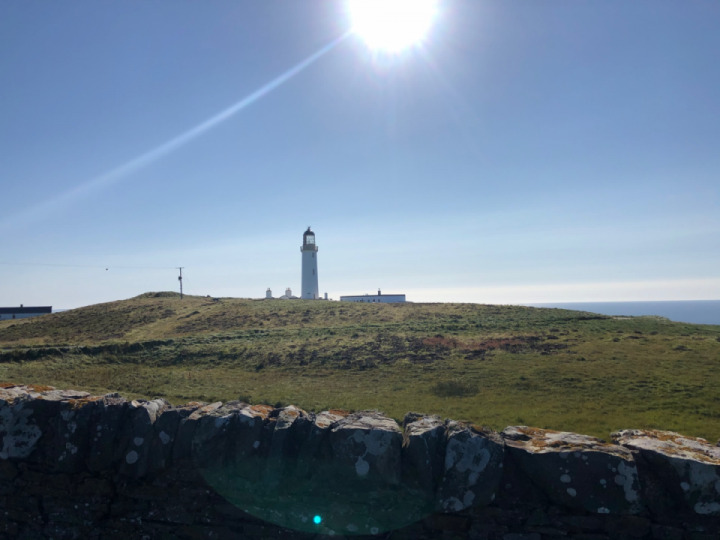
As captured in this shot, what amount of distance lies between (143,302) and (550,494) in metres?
55.5

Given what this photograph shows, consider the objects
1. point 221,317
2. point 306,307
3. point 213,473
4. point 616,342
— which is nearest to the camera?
point 213,473

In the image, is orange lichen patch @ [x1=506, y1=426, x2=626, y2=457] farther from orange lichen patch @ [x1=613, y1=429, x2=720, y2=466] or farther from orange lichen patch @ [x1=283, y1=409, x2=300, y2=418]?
orange lichen patch @ [x1=283, y1=409, x2=300, y2=418]

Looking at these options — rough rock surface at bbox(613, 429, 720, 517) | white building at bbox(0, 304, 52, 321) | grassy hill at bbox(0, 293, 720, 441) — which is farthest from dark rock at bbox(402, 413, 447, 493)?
white building at bbox(0, 304, 52, 321)

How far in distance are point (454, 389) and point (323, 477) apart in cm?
1270

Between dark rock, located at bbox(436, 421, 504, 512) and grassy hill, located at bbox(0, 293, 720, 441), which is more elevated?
dark rock, located at bbox(436, 421, 504, 512)

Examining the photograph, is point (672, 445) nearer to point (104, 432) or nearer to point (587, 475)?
point (587, 475)

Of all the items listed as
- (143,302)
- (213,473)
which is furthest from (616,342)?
(143,302)

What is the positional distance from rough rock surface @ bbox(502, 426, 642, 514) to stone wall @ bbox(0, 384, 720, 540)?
0.01 meters

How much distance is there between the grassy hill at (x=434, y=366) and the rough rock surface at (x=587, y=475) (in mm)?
7790

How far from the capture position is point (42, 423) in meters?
5.03

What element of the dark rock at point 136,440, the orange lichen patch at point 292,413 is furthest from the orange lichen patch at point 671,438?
the dark rock at point 136,440

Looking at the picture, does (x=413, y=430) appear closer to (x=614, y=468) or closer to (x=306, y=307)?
(x=614, y=468)

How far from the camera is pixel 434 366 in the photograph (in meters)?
20.2

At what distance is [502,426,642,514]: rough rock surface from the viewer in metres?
3.98
